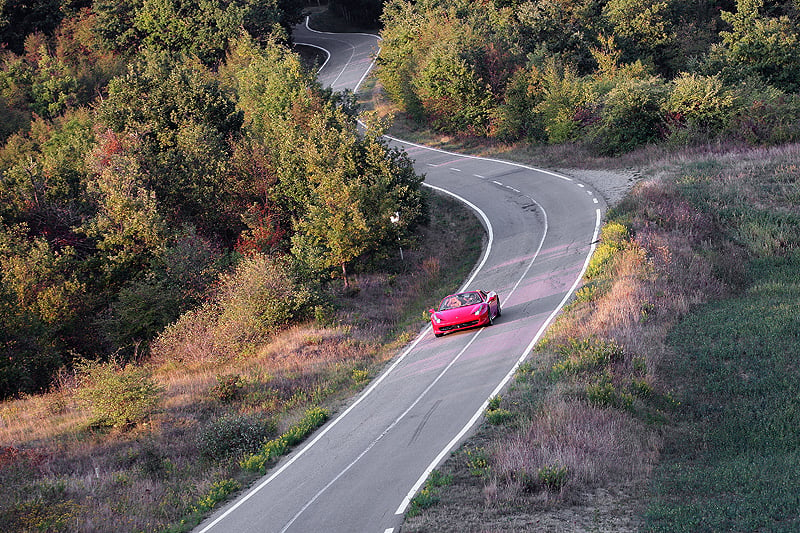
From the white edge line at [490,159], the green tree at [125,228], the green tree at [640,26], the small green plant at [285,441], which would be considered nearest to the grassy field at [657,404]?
the small green plant at [285,441]

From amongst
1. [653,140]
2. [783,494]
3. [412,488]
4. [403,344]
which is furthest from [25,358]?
[653,140]

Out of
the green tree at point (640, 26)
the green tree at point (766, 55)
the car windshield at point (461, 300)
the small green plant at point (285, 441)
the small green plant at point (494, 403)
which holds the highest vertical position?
the green tree at point (640, 26)

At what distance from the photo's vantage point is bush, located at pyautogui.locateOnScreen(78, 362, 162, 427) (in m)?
18.9

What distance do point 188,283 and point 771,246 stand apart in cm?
2487

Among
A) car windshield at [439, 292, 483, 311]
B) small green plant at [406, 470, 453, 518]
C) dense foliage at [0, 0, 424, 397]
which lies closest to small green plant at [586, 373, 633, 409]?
small green plant at [406, 470, 453, 518]

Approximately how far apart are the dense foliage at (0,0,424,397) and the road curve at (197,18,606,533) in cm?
608

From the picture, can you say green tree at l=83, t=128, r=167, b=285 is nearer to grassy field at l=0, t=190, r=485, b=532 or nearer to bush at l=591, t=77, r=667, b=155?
grassy field at l=0, t=190, r=485, b=532

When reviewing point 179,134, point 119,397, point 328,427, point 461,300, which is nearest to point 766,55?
point 461,300

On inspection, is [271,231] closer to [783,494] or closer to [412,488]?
[412,488]

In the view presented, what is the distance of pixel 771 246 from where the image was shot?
26641mm

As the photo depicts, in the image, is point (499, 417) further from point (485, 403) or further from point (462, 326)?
point (462, 326)

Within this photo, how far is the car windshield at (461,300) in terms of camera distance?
23.7 meters

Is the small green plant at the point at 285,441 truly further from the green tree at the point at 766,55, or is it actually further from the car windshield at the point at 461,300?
the green tree at the point at 766,55

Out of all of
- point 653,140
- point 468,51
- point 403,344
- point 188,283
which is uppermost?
point 468,51
